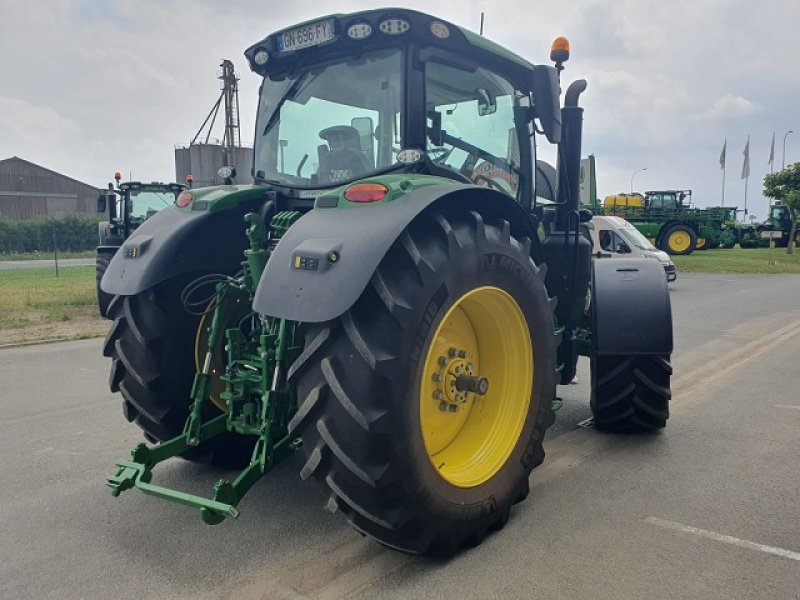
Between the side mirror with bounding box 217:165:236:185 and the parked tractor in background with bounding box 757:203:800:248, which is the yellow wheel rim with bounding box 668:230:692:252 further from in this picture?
the side mirror with bounding box 217:165:236:185

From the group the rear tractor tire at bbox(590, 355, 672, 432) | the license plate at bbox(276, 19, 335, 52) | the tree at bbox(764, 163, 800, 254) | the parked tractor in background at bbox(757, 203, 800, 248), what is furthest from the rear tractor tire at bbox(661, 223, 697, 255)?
the license plate at bbox(276, 19, 335, 52)

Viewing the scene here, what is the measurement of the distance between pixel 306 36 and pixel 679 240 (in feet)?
99.2

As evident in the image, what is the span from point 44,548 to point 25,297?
11.4 meters

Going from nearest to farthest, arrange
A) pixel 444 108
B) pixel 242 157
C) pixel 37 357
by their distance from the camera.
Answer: pixel 444 108 → pixel 37 357 → pixel 242 157

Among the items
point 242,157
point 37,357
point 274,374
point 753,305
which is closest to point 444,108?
point 274,374

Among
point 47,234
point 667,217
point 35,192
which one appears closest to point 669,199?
point 667,217

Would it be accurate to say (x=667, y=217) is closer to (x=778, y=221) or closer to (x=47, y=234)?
(x=778, y=221)

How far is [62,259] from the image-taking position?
27641 mm

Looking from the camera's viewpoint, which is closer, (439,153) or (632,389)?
(439,153)

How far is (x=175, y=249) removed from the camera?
3.75m

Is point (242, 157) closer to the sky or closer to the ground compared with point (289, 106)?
closer to the sky

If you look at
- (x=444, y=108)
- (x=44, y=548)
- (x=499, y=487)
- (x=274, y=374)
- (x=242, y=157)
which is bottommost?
(x=44, y=548)

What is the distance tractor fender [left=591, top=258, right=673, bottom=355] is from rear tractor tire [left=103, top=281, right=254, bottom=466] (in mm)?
2721

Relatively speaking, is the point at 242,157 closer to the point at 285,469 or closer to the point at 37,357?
the point at 37,357
